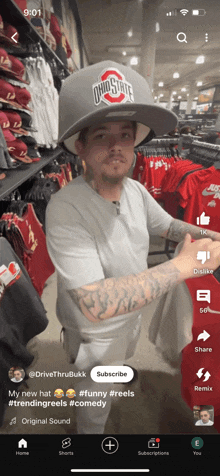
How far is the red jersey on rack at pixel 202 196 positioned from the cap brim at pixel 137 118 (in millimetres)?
197

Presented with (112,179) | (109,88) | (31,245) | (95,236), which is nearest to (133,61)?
(109,88)

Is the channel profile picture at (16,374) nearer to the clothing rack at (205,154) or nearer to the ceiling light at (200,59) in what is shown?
the ceiling light at (200,59)

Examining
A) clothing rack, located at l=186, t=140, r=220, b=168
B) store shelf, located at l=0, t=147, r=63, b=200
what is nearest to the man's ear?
store shelf, located at l=0, t=147, r=63, b=200

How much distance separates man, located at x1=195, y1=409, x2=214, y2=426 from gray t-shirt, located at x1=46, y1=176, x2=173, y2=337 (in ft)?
0.69

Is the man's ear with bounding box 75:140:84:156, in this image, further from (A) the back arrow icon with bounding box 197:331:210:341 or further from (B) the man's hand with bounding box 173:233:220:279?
(A) the back arrow icon with bounding box 197:331:210:341

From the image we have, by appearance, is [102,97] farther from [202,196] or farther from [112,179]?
[202,196]

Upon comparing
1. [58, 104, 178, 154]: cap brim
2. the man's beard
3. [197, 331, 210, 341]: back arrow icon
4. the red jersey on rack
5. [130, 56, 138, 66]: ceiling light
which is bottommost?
[197, 331, 210, 341]: back arrow icon

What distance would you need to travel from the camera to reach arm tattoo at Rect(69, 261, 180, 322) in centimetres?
40

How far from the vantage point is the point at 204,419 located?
1.46ft

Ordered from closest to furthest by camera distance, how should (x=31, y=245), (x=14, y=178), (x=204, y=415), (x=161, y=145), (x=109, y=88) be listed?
(x=109, y=88) → (x=204, y=415) → (x=14, y=178) → (x=31, y=245) → (x=161, y=145)

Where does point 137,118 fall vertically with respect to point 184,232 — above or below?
above

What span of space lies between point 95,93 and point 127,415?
553 mm

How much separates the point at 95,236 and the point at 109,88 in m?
0.24
